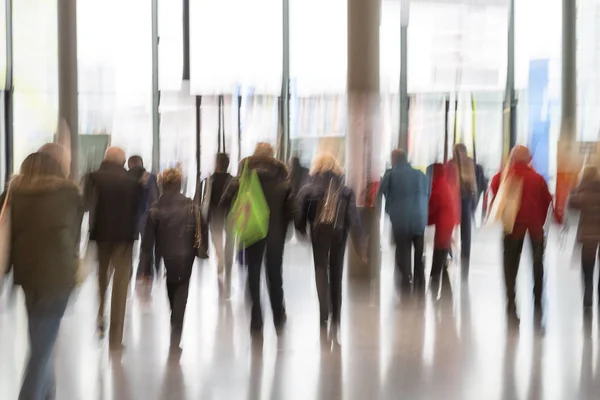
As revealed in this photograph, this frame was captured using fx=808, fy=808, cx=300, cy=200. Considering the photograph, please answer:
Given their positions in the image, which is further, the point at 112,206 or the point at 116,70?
the point at 116,70

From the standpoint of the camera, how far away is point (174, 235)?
673cm

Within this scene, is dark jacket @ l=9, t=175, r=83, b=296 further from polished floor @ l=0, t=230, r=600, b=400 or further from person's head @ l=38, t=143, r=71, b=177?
polished floor @ l=0, t=230, r=600, b=400

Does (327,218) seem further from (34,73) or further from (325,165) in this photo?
(34,73)

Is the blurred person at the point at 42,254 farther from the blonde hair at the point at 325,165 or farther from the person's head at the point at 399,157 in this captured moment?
the person's head at the point at 399,157

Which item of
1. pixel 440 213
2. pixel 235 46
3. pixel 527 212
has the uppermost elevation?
pixel 235 46

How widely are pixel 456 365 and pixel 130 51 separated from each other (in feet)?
38.0

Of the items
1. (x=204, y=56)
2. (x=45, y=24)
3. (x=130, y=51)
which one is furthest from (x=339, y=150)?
(x=45, y=24)

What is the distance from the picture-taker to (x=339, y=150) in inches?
567

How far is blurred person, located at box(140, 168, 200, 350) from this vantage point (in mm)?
6734

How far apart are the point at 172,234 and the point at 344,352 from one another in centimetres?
179

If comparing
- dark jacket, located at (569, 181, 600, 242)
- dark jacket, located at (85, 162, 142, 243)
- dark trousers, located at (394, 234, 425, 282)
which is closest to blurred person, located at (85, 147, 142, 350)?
dark jacket, located at (85, 162, 142, 243)

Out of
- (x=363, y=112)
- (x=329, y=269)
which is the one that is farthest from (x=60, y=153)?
(x=363, y=112)

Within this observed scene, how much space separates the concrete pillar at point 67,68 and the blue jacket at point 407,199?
8.41m

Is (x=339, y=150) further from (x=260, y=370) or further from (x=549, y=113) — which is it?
(x=260, y=370)
